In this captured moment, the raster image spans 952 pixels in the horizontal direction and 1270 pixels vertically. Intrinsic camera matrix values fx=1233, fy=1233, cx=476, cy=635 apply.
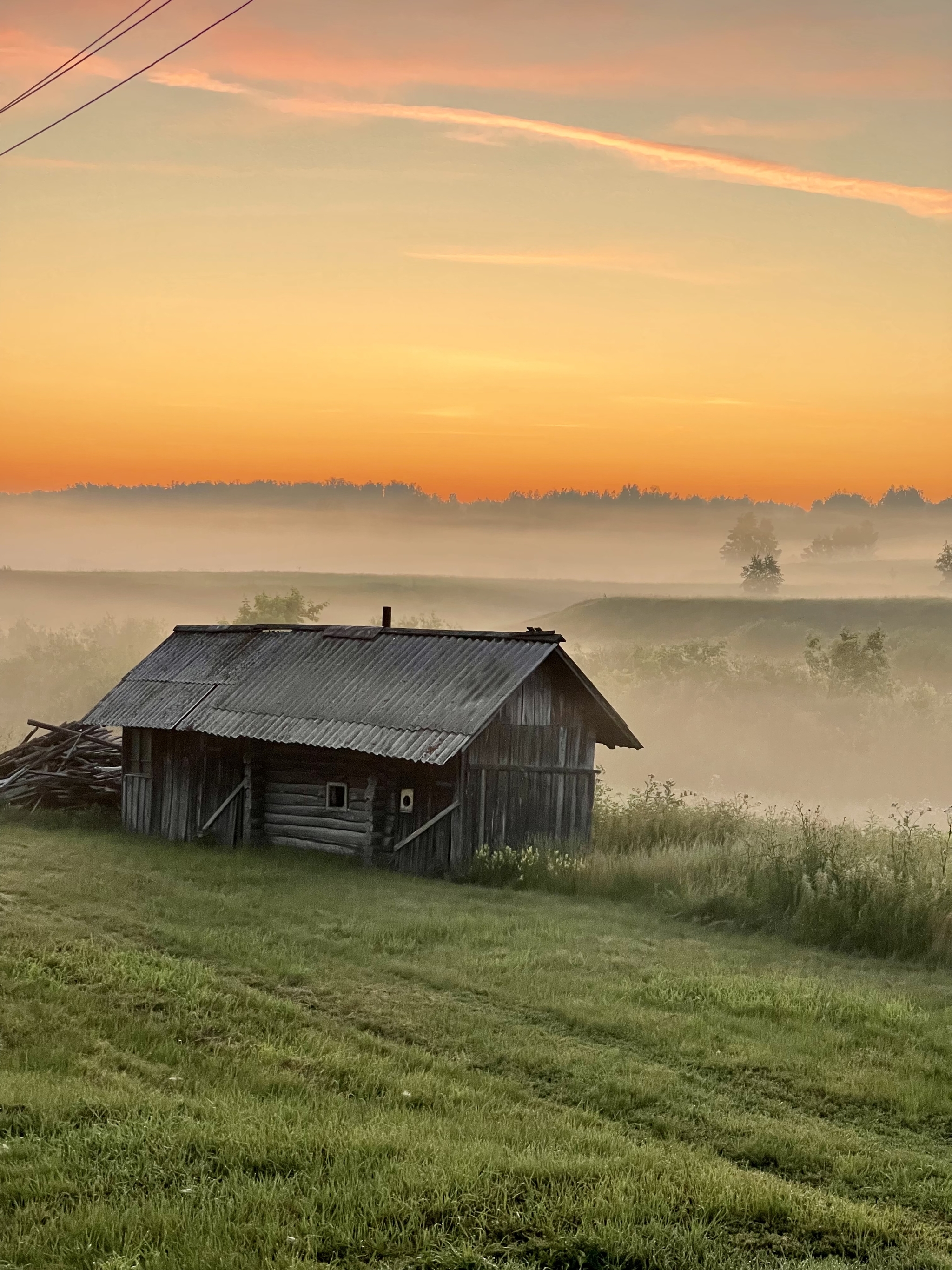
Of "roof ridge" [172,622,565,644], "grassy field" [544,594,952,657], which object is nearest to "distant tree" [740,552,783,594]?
"grassy field" [544,594,952,657]

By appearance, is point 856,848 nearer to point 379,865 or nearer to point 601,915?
point 601,915

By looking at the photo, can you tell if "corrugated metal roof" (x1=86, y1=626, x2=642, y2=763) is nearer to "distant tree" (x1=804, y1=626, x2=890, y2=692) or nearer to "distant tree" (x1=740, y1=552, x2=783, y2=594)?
"distant tree" (x1=804, y1=626, x2=890, y2=692)

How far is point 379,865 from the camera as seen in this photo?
23484 mm

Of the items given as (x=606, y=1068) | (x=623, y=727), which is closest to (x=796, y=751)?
(x=623, y=727)

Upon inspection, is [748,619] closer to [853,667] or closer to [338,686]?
[853,667]

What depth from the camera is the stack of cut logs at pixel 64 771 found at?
30172mm

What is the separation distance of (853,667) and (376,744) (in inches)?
2460

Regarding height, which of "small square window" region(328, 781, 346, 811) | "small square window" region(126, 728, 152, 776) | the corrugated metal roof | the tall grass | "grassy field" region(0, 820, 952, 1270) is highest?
the corrugated metal roof

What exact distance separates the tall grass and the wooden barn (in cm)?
127

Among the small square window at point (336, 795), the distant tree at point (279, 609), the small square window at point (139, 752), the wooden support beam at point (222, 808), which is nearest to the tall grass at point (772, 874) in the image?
the small square window at point (336, 795)

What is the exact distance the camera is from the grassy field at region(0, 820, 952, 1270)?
704 cm

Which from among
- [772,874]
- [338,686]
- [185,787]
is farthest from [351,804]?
[772,874]

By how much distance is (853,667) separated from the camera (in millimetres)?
80000

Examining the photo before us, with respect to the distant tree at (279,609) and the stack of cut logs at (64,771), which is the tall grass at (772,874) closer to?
the stack of cut logs at (64,771)
